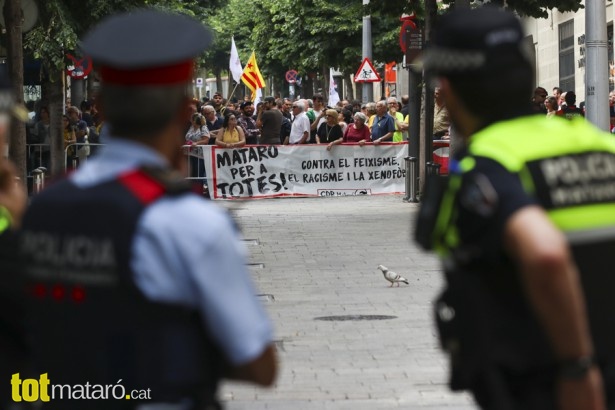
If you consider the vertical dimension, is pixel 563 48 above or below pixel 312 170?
above

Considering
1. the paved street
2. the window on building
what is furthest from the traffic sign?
the paved street

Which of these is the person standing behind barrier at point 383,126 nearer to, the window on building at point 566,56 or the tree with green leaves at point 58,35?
the tree with green leaves at point 58,35

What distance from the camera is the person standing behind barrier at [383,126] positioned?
29125mm

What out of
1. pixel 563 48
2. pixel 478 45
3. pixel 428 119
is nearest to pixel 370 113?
pixel 428 119

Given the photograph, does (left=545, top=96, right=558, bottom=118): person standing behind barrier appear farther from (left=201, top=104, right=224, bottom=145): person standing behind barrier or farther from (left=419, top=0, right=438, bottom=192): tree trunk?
(left=201, top=104, right=224, bottom=145): person standing behind barrier

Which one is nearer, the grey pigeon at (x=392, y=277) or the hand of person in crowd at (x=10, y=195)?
the hand of person in crowd at (x=10, y=195)

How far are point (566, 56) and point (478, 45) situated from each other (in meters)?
40.8

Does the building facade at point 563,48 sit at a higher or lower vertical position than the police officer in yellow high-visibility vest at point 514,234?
higher

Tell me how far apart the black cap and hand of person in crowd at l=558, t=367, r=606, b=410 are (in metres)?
0.73

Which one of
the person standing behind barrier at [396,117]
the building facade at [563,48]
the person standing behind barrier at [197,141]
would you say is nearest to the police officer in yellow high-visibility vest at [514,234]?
the person standing behind barrier at [197,141]

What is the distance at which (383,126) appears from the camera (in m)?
29.3

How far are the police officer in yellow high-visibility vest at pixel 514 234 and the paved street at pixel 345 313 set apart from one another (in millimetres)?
639

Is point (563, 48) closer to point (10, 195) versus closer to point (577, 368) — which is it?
point (10, 195)

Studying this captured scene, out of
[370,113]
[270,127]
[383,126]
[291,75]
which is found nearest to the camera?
[383,126]
